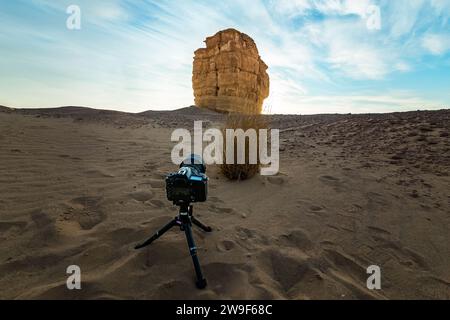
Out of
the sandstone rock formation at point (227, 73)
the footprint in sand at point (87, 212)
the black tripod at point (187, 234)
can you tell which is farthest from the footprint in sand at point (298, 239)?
the sandstone rock formation at point (227, 73)

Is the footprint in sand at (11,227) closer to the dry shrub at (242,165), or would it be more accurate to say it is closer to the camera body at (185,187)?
the camera body at (185,187)

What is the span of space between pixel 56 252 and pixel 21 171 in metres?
2.22

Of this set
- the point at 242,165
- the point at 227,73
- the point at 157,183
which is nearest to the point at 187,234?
the point at 157,183

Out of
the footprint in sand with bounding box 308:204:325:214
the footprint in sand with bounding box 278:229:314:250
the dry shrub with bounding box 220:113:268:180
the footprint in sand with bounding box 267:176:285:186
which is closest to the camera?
the footprint in sand with bounding box 278:229:314:250

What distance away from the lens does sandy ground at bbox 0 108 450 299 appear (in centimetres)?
187

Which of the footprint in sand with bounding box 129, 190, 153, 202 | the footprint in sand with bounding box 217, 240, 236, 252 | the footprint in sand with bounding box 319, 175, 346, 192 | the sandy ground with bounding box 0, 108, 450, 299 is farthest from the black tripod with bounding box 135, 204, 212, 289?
the footprint in sand with bounding box 319, 175, 346, 192

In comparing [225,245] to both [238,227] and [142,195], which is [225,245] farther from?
[142,195]

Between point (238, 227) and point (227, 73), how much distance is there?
22281mm

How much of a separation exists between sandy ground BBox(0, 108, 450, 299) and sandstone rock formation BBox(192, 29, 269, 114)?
19615mm

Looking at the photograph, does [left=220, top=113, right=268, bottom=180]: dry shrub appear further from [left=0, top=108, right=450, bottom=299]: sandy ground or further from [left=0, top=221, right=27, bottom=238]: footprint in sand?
[left=0, top=221, right=27, bottom=238]: footprint in sand

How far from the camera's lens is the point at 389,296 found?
1.85 meters

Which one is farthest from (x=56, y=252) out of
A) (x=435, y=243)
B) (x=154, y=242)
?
(x=435, y=243)

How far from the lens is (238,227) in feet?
8.77
